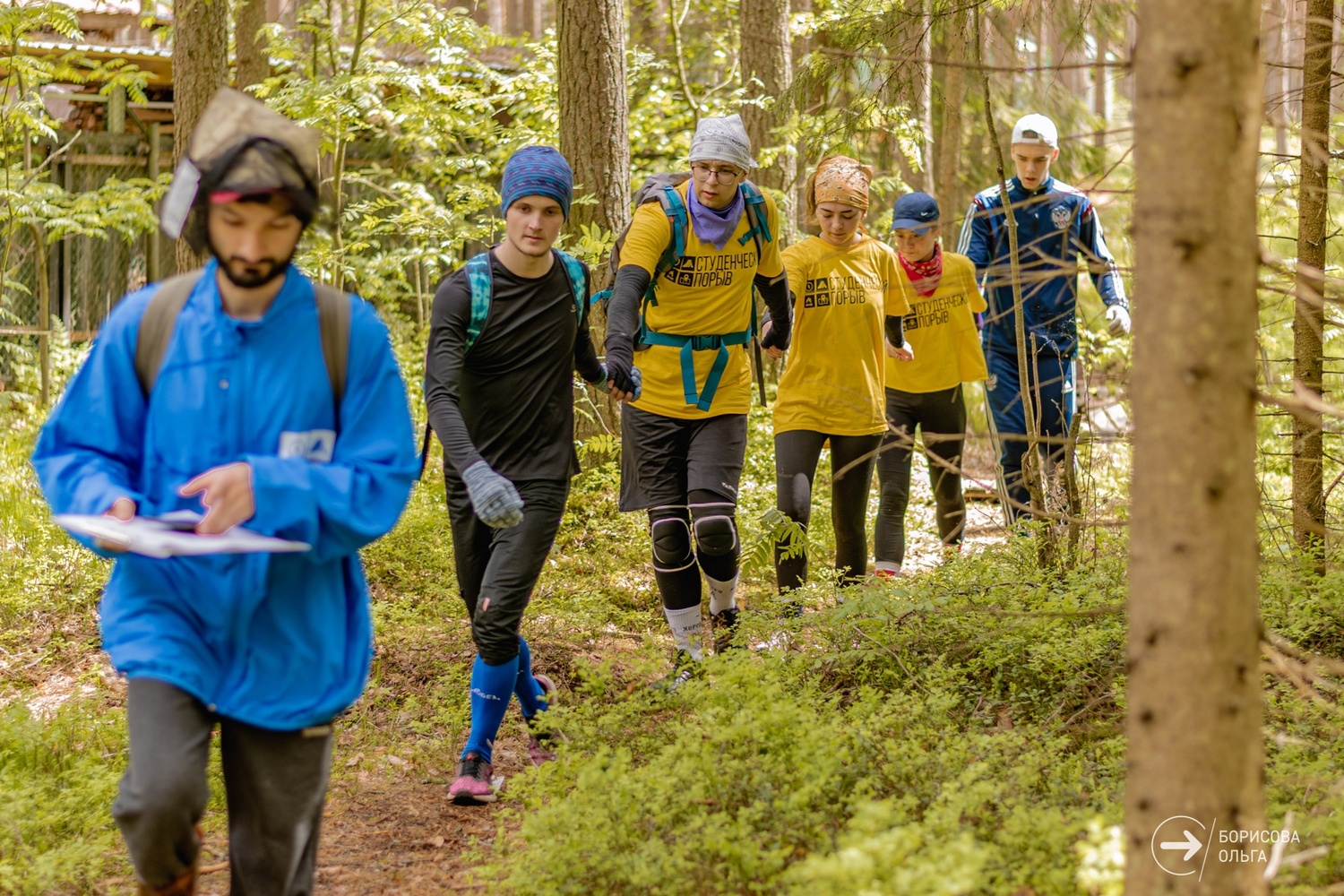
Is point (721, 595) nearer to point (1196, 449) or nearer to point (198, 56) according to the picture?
point (1196, 449)

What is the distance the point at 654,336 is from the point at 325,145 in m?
3.16

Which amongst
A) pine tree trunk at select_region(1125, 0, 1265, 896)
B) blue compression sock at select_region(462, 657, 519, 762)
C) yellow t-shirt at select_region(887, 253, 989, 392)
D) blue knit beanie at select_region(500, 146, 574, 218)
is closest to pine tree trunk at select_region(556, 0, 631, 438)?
yellow t-shirt at select_region(887, 253, 989, 392)

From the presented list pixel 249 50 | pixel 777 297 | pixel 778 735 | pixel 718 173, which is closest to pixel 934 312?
pixel 777 297

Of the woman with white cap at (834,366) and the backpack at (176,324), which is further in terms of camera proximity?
the woman with white cap at (834,366)

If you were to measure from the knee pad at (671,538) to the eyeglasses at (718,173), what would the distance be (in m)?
1.59

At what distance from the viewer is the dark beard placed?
9.68 ft

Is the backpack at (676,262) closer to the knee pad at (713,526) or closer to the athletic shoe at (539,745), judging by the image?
the knee pad at (713,526)

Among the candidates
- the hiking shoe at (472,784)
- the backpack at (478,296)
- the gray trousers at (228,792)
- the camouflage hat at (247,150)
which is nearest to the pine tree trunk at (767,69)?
the backpack at (478,296)

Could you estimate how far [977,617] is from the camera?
5.44 metres

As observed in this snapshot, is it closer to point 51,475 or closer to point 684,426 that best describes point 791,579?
point 684,426

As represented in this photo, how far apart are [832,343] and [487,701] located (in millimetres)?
2757

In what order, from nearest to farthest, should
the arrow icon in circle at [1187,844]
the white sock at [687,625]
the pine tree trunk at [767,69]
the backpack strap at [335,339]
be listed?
the arrow icon in circle at [1187,844] → the backpack strap at [335,339] → the white sock at [687,625] → the pine tree trunk at [767,69]

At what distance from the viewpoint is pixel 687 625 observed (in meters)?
6.30

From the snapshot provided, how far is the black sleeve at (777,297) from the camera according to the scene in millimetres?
6398
